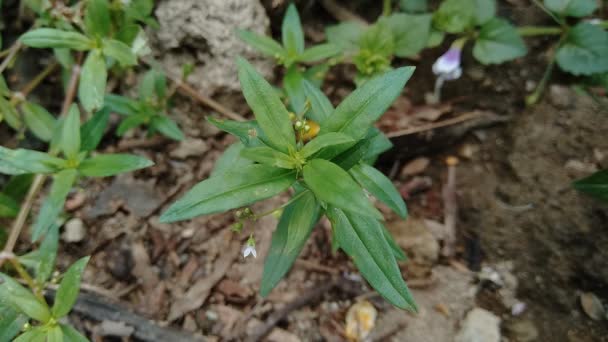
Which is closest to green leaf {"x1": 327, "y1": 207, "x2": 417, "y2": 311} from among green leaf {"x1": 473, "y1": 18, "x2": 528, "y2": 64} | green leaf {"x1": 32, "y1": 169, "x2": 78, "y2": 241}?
green leaf {"x1": 32, "y1": 169, "x2": 78, "y2": 241}

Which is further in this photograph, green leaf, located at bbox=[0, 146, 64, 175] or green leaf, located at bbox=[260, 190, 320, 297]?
green leaf, located at bbox=[0, 146, 64, 175]

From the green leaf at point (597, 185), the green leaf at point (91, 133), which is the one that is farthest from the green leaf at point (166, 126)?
the green leaf at point (597, 185)

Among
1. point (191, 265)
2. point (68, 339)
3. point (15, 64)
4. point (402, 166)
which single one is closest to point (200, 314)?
point (191, 265)

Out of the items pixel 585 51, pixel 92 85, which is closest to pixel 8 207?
pixel 92 85

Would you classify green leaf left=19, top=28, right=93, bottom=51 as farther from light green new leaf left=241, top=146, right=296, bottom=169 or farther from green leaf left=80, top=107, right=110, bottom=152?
light green new leaf left=241, top=146, right=296, bottom=169

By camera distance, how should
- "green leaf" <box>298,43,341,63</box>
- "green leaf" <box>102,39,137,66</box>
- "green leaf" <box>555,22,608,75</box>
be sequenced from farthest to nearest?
1. "green leaf" <box>555,22,608,75</box>
2. "green leaf" <box>298,43,341,63</box>
3. "green leaf" <box>102,39,137,66</box>

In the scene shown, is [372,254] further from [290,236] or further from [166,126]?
[166,126]

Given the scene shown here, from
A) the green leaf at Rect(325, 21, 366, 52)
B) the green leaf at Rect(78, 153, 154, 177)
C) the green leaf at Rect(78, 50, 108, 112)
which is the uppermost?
the green leaf at Rect(78, 50, 108, 112)
